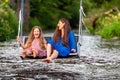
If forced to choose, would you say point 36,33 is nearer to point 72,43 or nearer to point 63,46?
point 63,46

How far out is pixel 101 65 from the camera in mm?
14273

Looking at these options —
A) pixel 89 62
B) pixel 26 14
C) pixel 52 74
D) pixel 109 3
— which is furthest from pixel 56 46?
pixel 109 3

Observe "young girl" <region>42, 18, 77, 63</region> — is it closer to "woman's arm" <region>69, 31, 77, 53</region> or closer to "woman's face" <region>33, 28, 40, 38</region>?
"woman's arm" <region>69, 31, 77, 53</region>

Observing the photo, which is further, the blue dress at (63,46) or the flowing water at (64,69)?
the blue dress at (63,46)

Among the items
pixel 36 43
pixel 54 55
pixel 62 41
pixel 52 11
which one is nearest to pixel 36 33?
pixel 36 43

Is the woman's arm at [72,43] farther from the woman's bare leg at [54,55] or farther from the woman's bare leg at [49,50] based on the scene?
the woman's bare leg at [49,50]

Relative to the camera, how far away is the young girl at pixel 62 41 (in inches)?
511

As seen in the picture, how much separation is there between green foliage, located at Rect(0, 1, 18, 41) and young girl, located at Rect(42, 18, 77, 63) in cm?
1206

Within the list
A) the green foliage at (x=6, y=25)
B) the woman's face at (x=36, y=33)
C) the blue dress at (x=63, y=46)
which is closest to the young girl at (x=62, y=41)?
the blue dress at (x=63, y=46)

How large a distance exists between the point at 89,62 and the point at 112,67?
1.47 meters

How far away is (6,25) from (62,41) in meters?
12.9

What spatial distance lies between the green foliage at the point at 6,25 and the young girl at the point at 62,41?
12.1 m

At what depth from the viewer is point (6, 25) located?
1016 inches

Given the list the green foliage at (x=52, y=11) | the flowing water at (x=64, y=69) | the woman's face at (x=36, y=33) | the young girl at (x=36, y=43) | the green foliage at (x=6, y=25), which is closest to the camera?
the flowing water at (x=64, y=69)
